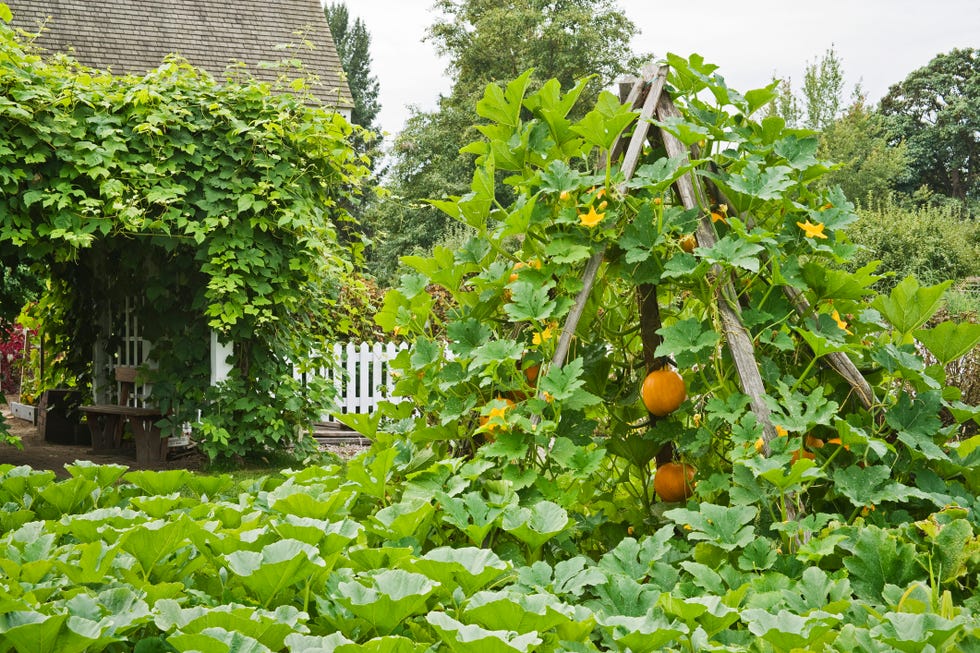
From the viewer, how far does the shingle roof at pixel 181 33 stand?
1257cm

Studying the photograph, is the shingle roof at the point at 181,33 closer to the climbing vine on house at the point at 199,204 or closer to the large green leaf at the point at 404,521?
the climbing vine on house at the point at 199,204

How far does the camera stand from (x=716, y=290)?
1857 millimetres

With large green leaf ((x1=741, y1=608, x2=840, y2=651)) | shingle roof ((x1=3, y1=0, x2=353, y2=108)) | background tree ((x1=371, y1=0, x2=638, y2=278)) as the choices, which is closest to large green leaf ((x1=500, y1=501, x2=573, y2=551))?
large green leaf ((x1=741, y1=608, x2=840, y2=651))

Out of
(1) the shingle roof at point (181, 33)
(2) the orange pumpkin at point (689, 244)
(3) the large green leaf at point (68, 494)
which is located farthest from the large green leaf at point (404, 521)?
(1) the shingle roof at point (181, 33)

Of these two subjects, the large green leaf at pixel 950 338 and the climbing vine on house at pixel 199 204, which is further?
the climbing vine on house at pixel 199 204

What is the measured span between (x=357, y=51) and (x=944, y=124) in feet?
81.3

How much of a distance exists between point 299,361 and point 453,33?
22758 millimetres

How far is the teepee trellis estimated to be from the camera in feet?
5.85

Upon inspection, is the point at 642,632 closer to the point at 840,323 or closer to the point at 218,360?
the point at 840,323

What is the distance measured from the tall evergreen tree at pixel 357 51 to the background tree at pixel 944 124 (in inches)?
848

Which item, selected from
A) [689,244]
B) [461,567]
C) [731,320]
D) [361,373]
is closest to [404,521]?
[461,567]

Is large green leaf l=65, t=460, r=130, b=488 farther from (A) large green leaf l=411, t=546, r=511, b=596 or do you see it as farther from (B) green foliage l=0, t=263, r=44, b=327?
(B) green foliage l=0, t=263, r=44, b=327

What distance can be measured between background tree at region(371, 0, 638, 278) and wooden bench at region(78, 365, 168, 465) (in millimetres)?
17517

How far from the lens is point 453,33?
27.3m
